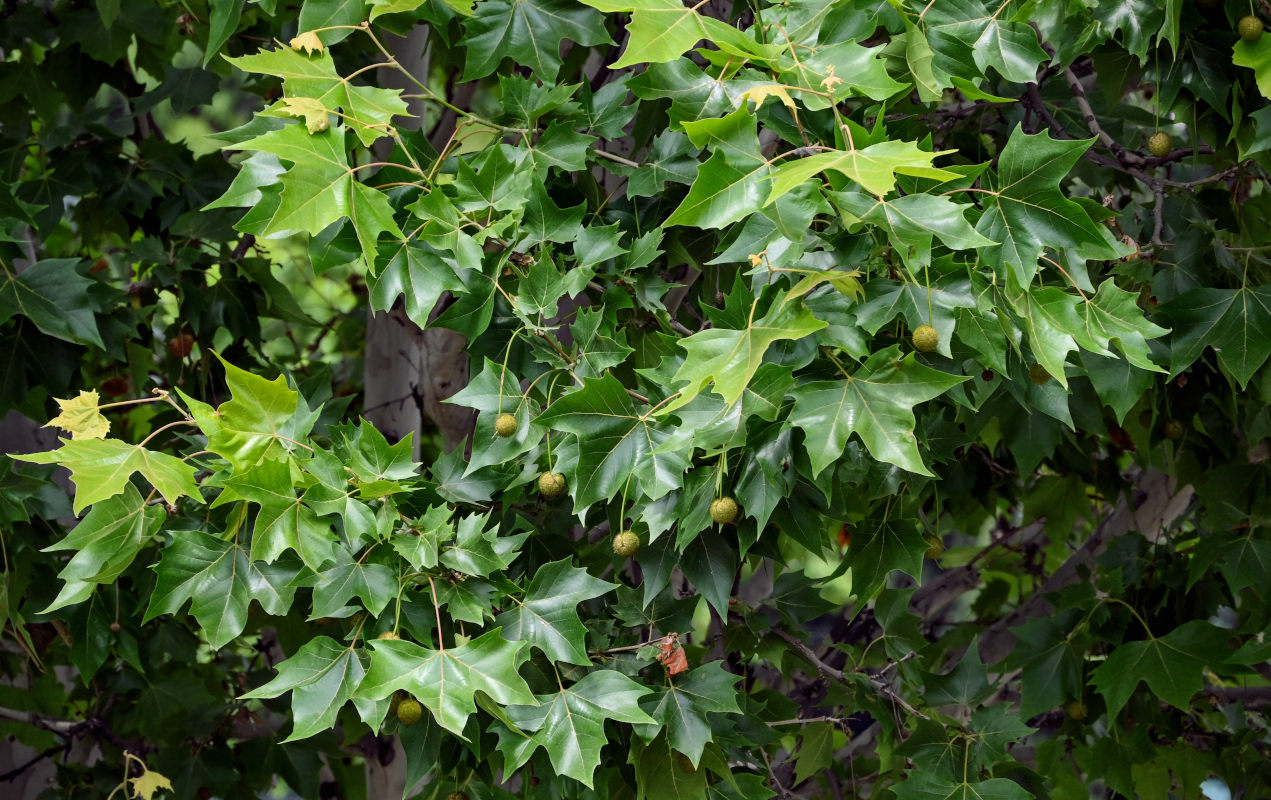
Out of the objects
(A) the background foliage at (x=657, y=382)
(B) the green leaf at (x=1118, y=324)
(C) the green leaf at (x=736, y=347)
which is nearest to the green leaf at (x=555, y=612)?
(A) the background foliage at (x=657, y=382)

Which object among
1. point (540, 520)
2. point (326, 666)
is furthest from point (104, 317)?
point (326, 666)

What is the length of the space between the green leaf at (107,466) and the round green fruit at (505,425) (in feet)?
1.29

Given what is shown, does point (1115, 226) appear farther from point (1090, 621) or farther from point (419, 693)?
point (419, 693)

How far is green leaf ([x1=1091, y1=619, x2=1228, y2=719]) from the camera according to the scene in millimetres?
2090

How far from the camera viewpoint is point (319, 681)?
141 cm

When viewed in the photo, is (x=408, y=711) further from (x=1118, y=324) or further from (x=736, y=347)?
(x=1118, y=324)

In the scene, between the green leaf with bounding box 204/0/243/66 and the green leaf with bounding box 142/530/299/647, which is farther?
the green leaf with bounding box 204/0/243/66

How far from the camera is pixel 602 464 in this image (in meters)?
1.49

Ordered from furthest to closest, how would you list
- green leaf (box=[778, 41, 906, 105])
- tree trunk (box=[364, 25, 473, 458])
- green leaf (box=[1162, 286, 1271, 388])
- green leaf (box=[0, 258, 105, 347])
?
1. tree trunk (box=[364, 25, 473, 458])
2. green leaf (box=[0, 258, 105, 347])
3. green leaf (box=[1162, 286, 1271, 388])
4. green leaf (box=[778, 41, 906, 105])

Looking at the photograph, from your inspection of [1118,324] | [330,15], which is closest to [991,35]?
[1118,324]

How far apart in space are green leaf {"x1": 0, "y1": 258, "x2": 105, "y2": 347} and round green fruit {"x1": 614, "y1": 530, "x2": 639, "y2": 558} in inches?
45.7

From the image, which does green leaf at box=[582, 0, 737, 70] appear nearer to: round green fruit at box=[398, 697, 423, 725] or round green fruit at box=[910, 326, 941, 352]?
round green fruit at box=[910, 326, 941, 352]

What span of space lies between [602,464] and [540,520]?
0.51m

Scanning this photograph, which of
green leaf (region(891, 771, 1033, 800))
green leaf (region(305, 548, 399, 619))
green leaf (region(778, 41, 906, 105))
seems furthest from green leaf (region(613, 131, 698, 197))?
green leaf (region(891, 771, 1033, 800))
